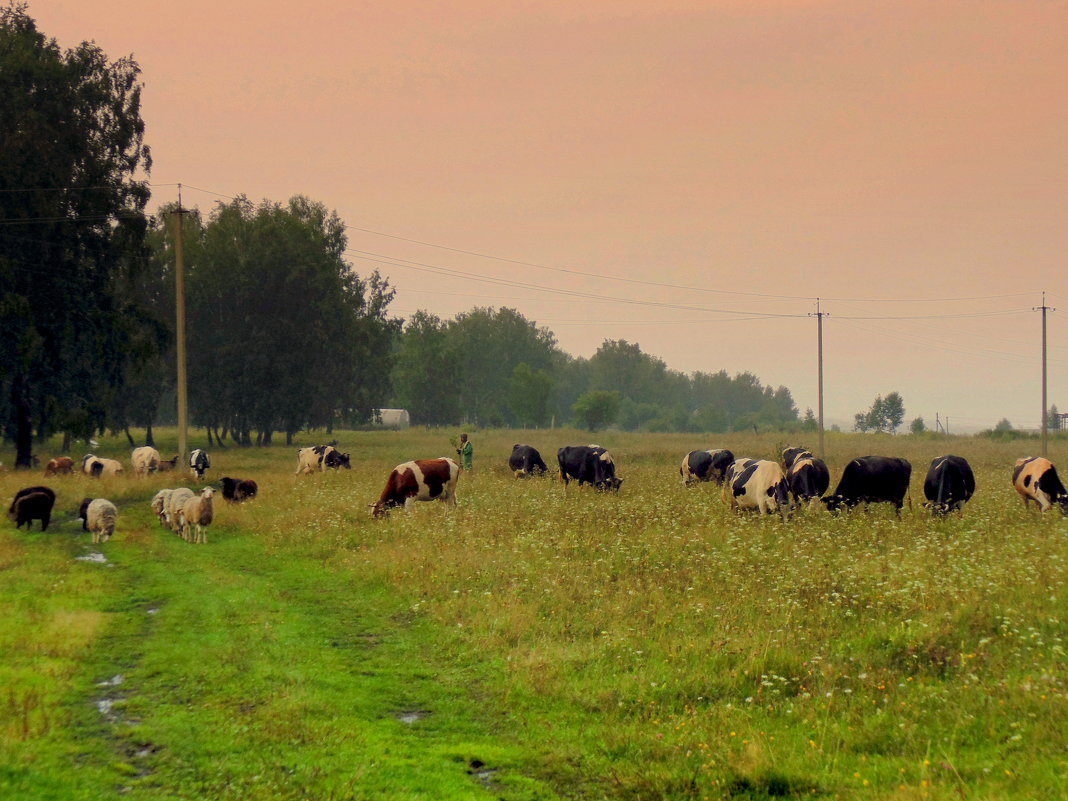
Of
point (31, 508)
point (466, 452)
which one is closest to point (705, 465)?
point (466, 452)

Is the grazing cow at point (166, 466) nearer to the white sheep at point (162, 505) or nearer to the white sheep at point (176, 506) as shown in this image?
the white sheep at point (162, 505)

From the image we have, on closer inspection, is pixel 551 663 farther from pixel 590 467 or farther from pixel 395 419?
pixel 395 419

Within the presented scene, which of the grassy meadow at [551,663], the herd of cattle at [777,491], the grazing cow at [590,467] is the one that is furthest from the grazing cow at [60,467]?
the grazing cow at [590,467]

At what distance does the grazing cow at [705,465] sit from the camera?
3244 centimetres

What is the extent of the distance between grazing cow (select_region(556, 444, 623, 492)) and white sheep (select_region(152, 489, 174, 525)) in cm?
1284

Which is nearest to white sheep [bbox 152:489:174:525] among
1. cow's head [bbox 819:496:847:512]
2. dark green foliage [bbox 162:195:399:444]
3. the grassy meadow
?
the grassy meadow

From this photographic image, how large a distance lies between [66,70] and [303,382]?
2626cm

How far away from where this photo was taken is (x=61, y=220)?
35.7 meters

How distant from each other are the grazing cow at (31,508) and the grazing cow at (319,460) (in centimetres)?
1558

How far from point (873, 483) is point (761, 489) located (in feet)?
9.63

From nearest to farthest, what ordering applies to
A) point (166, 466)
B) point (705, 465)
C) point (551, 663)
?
point (551, 663) < point (705, 465) < point (166, 466)

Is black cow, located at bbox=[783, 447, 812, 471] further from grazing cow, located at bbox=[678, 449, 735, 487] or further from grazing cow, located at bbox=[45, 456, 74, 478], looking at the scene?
grazing cow, located at bbox=[45, 456, 74, 478]

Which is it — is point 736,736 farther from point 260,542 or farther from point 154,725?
point 260,542

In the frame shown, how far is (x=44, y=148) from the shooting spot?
115 feet
